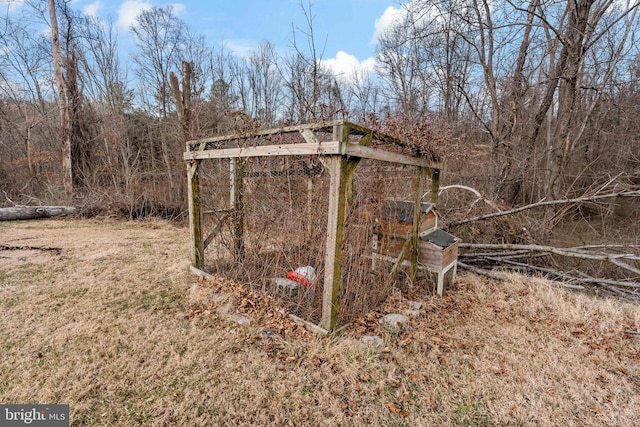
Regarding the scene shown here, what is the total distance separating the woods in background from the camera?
6613 millimetres

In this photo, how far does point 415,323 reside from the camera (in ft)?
10.3

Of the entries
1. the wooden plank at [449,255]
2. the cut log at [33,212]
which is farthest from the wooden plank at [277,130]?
the cut log at [33,212]

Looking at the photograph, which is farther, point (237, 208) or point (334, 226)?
point (237, 208)

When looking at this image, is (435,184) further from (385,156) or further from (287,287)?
(287,287)

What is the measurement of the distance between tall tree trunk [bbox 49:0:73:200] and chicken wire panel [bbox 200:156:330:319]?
28.8 feet

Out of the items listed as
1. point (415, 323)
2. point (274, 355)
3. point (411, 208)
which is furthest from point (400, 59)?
point (274, 355)

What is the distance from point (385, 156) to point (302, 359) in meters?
2.04

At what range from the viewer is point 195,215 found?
13.8 ft

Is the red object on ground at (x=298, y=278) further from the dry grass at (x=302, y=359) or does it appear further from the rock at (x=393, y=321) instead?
the rock at (x=393, y=321)

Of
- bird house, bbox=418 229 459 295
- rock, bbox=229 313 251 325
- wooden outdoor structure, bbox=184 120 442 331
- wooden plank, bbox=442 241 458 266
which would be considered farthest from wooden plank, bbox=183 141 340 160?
wooden plank, bbox=442 241 458 266

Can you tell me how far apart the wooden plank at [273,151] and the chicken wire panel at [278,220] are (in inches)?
11.6

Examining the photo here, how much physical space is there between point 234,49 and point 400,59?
751 centimetres

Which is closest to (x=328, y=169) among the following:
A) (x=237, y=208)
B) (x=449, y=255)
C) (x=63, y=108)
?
(x=237, y=208)

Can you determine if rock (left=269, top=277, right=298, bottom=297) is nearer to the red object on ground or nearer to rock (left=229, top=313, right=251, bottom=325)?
the red object on ground
